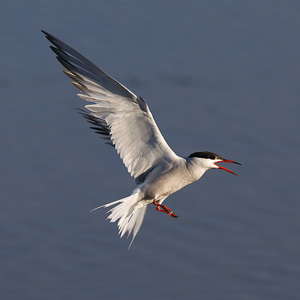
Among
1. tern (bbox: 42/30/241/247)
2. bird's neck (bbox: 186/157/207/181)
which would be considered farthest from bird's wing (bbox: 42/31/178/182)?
bird's neck (bbox: 186/157/207/181)

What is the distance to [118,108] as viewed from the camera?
7.85 m

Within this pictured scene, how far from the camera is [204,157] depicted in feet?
27.4

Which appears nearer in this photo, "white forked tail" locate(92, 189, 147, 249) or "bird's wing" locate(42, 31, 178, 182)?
"bird's wing" locate(42, 31, 178, 182)

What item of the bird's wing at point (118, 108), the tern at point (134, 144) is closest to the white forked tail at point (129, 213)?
the tern at point (134, 144)

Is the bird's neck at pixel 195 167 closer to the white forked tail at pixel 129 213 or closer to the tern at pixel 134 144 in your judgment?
→ the tern at pixel 134 144

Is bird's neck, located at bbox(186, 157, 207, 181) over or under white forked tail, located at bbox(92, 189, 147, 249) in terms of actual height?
over

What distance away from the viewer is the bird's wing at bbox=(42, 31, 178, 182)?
7656mm

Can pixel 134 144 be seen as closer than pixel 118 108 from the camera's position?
No

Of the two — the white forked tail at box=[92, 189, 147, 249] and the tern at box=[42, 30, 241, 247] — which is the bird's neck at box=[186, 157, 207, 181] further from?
the white forked tail at box=[92, 189, 147, 249]

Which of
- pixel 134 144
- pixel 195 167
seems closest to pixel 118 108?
pixel 134 144

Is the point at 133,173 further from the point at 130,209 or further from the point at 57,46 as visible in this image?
the point at 57,46

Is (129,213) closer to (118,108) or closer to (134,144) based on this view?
(134,144)

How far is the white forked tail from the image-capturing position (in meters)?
8.17

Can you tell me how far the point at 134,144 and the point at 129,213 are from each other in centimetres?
96
